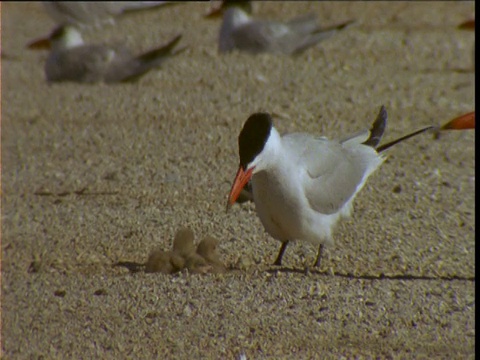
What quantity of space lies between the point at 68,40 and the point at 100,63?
2.67 ft

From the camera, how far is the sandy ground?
3746 millimetres

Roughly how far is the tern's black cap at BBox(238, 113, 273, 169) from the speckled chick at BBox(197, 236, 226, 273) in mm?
534

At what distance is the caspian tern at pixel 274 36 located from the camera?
812 centimetres

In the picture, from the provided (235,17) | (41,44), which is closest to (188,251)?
(235,17)

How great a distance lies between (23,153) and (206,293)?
2460 millimetres

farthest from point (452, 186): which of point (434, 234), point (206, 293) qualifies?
point (206, 293)

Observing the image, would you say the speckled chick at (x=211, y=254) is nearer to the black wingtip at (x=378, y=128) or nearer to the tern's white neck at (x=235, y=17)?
the black wingtip at (x=378, y=128)

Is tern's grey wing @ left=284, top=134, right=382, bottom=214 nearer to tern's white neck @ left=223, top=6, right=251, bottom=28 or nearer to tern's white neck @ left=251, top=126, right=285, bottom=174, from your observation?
tern's white neck @ left=251, top=126, right=285, bottom=174

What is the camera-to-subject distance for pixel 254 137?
390cm

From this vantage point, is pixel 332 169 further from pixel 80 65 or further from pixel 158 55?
pixel 80 65

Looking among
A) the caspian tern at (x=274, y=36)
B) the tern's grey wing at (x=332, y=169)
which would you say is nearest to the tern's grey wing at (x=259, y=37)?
the caspian tern at (x=274, y=36)

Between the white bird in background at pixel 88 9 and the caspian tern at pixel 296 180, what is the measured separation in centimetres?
511

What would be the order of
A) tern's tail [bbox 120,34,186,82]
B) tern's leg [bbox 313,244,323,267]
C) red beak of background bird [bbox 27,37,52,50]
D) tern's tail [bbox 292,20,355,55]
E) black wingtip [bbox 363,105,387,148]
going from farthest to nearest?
red beak of background bird [bbox 27,37,52,50] → tern's tail [bbox 292,20,355,55] → tern's tail [bbox 120,34,186,82] → black wingtip [bbox 363,105,387,148] → tern's leg [bbox 313,244,323,267]

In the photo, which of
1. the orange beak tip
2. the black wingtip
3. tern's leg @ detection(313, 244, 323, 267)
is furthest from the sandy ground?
the orange beak tip
